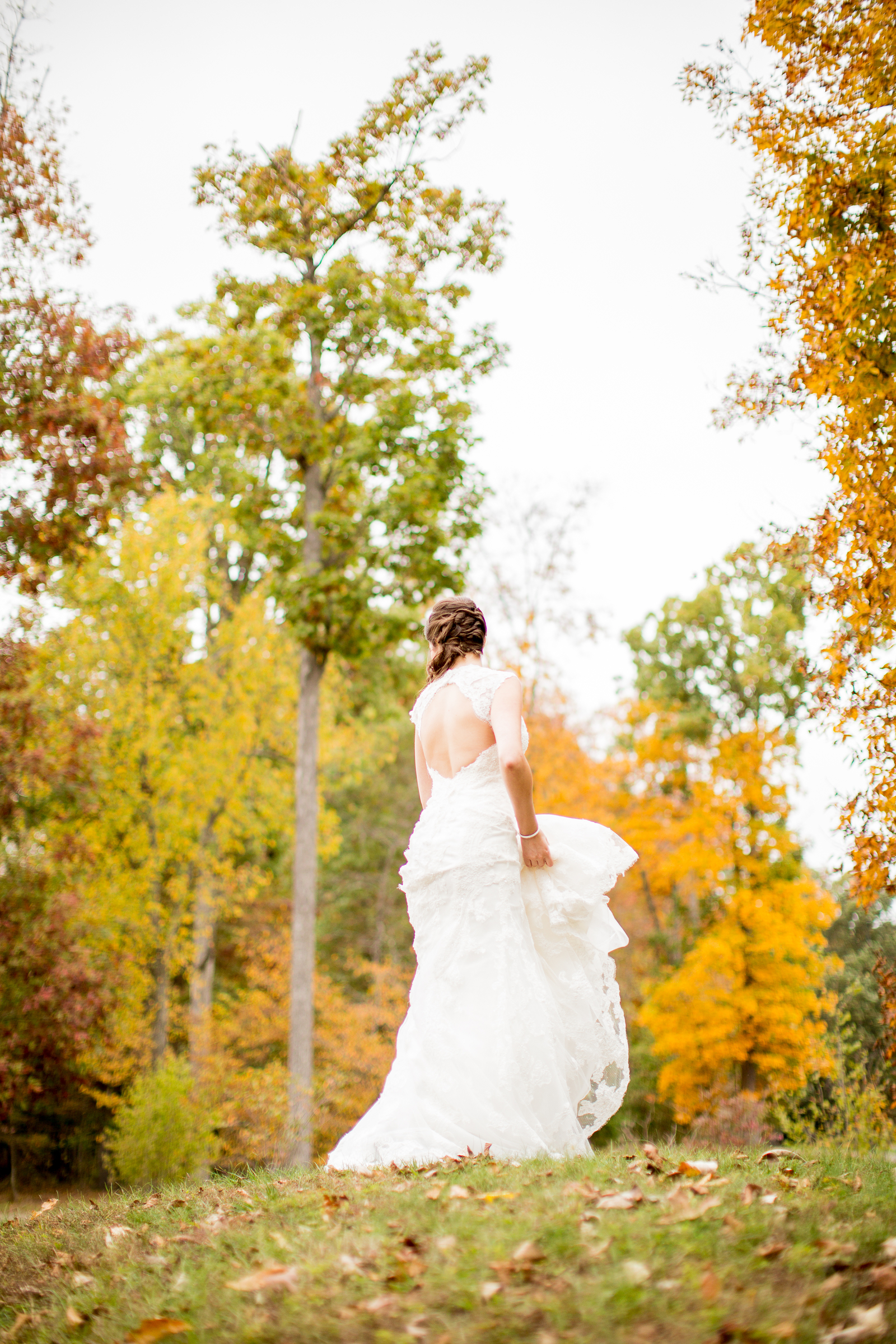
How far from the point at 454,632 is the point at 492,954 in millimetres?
1749

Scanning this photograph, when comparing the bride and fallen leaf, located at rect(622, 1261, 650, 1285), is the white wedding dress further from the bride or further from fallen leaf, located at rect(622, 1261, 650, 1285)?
fallen leaf, located at rect(622, 1261, 650, 1285)

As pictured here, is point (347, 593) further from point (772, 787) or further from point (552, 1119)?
point (772, 787)

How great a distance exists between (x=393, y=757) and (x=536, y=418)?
380 inches

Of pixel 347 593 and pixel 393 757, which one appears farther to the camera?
pixel 393 757

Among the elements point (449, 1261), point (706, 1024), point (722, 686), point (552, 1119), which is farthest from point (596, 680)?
point (449, 1261)

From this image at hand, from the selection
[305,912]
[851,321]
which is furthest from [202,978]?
[851,321]

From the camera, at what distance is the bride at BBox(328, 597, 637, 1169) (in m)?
4.57

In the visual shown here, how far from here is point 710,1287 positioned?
237 cm

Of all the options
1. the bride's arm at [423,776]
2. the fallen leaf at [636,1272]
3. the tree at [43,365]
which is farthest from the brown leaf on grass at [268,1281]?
the tree at [43,365]

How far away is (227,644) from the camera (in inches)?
795

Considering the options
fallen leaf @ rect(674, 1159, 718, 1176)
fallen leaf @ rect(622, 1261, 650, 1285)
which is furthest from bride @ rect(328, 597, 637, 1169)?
fallen leaf @ rect(622, 1261, 650, 1285)

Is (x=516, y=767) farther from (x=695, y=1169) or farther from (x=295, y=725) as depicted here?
(x=295, y=725)

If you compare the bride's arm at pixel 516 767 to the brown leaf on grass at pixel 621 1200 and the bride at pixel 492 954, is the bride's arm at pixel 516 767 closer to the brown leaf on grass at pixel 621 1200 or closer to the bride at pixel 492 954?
the bride at pixel 492 954

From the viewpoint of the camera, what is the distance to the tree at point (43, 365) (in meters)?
9.81
